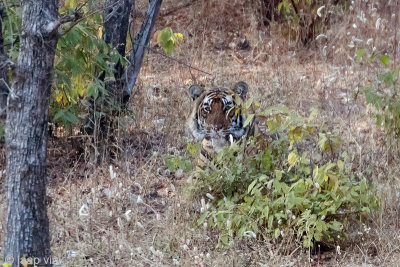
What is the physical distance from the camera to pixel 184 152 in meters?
6.38

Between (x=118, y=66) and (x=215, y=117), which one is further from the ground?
(x=118, y=66)

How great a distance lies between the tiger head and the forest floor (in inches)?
17.7

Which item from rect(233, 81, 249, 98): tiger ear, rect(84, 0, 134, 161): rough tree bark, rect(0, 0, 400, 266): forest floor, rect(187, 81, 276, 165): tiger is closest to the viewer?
rect(0, 0, 400, 266): forest floor

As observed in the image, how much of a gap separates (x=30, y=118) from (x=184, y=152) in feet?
10.0

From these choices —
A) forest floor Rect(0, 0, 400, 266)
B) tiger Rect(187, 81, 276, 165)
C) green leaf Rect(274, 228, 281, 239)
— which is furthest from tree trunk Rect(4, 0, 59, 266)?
tiger Rect(187, 81, 276, 165)

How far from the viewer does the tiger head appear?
5.68m

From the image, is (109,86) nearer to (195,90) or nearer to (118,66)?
(118,66)

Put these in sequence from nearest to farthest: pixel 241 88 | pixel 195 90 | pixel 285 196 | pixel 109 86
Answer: pixel 285 196, pixel 241 88, pixel 195 90, pixel 109 86

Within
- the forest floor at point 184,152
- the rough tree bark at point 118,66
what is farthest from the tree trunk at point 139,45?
the forest floor at point 184,152

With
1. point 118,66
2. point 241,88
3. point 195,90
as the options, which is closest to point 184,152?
point 195,90

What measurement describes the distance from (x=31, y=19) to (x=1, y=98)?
671 millimetres

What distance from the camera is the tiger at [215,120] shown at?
5652 mm

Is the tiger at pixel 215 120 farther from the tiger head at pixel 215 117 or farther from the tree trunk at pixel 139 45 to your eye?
the tree trunk at pixel 139 45

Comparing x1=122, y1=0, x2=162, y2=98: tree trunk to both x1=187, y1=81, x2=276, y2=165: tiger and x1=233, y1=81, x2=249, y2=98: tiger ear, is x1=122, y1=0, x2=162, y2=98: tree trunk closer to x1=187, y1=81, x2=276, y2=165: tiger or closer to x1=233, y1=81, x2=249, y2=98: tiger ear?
x1=187, y1=81, x2=276, y2=165: tiger
